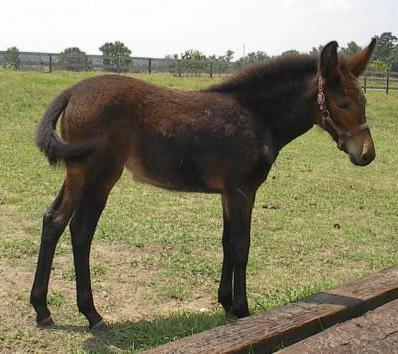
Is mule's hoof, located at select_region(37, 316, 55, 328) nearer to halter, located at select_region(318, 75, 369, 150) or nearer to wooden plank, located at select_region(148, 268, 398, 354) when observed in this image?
wooden plank, located at select_region(148, 268, 398, 354)

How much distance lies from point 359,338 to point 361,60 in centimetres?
214

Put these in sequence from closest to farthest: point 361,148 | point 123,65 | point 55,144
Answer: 1. point 55,144
2. point 361,148
3. point 123,65

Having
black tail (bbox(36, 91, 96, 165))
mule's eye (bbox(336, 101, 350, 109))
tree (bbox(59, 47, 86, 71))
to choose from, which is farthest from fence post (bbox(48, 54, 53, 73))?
mule's eye (bbox(336, 101, 350, 109))

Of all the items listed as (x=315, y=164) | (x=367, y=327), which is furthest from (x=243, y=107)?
(x=315, y=164)

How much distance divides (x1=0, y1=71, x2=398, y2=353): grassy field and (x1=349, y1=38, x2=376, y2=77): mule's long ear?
187cm

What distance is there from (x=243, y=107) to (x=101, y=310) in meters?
1.92

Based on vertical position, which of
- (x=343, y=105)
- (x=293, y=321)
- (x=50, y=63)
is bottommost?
(x=293, y=321)

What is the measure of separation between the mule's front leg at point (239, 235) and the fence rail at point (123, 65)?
2330cm

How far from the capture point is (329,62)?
3746 millimetres

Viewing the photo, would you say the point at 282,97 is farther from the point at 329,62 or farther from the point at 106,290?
the point at 106,290

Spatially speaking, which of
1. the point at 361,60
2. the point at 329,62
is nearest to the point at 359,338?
the point at 329,62

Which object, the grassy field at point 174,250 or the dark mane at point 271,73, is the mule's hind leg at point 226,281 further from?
the dark mane at point 271,73

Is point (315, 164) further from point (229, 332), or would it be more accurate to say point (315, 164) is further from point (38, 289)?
point (229, 332)

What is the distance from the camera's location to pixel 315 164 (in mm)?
10820
